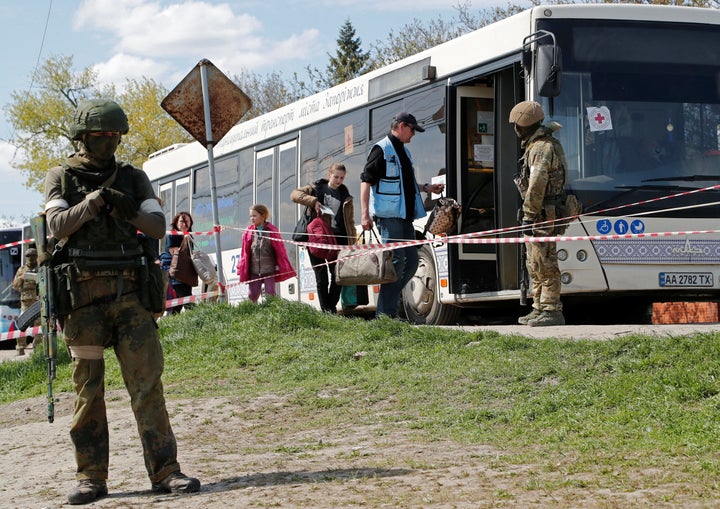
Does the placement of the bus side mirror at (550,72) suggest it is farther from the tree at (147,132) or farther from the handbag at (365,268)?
the tree at (147,132)

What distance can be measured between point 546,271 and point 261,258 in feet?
13.9

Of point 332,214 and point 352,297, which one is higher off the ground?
A: point 332,214

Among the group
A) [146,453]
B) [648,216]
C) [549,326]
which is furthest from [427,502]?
[648,216]

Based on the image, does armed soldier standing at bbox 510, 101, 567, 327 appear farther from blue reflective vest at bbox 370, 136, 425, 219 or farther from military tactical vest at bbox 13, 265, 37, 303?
military tactical vest at bbox 13, 265, 37, 303

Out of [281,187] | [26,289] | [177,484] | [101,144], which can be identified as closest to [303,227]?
[281,187]

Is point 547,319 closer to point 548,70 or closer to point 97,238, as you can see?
point 548,70

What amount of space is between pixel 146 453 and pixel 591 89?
734 cm

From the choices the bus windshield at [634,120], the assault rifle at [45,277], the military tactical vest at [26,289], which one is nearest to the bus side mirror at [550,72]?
the bus windshield at [634,120]

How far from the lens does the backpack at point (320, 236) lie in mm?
14172

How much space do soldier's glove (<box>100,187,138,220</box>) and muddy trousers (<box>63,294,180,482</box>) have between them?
0.43 meters

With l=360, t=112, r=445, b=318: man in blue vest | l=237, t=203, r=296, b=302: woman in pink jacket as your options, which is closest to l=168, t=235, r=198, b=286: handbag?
l=237, t=203, r=296, b=302: woman in pink jacket

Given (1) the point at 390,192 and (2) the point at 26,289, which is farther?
(2) the point at 26,289

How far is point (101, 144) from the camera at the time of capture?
6.21 meters

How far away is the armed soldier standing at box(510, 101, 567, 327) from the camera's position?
11117mm
